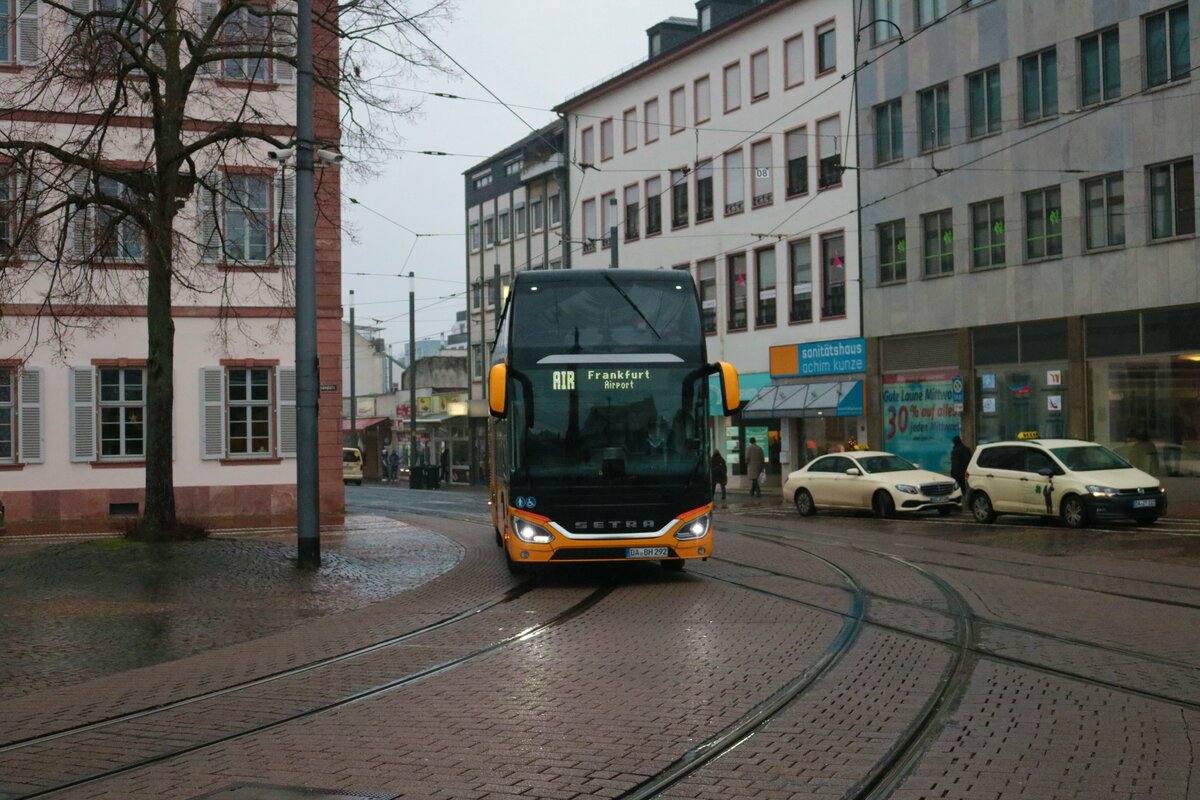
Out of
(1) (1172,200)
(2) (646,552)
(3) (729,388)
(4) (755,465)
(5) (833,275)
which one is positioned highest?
(1) (1172,200)

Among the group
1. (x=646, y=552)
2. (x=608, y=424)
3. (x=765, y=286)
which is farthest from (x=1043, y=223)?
(x=646, y=552)

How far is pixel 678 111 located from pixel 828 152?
9.36 meters

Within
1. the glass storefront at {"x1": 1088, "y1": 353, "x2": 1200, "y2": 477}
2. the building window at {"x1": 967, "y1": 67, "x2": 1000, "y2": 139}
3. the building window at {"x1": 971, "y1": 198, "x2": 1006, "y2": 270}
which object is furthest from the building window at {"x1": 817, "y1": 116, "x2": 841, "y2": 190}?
the glass storefront at {"x1": 1088, "y1": 353, "x2": 1200, "y2": 477}

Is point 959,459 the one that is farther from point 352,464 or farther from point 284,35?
point 352,464

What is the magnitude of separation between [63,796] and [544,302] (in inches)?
398

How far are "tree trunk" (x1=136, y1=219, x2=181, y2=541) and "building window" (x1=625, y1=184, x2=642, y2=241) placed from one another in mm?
35132

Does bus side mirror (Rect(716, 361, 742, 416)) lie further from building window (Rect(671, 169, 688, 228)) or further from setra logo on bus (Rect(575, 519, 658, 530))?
building window (Rect(671, 169, 688, 228))

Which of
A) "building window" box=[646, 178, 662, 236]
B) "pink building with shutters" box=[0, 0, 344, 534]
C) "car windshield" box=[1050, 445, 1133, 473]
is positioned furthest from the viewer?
"building window" box=[646, 178, 662, 236]

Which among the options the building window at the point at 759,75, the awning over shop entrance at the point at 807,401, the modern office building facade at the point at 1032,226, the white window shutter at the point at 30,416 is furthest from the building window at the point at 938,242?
the white window shutter at the point at 30,416

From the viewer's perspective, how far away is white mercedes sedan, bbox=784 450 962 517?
99.2ft

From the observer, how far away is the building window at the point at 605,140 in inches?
2221

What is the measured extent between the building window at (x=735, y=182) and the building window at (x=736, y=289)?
165cm

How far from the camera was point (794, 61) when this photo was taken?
45719 millimetres

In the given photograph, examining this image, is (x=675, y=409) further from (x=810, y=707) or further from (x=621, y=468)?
(x=810, y=707)
